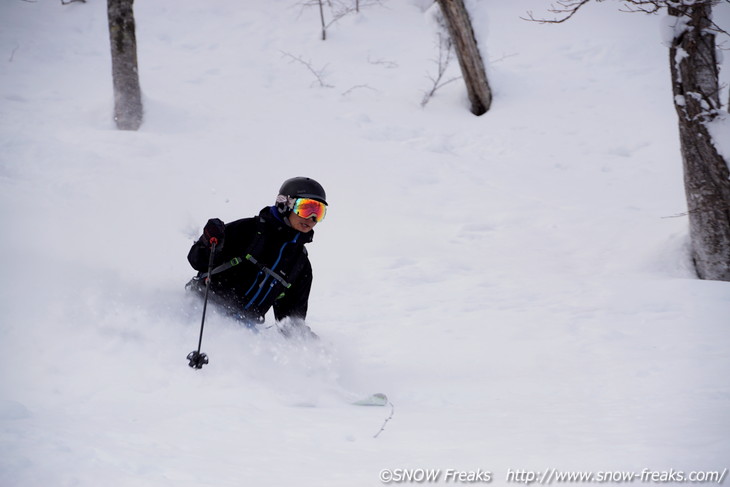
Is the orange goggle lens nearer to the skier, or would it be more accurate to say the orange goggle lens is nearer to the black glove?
the skier

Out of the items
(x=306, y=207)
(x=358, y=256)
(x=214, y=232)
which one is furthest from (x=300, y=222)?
(x=358, y=256)

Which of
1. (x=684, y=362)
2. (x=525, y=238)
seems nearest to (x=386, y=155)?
(x=525, y=238)

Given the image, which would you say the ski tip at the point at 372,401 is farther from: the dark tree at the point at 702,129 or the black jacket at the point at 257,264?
the dark tree at the point at 702,129

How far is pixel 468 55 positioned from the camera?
1138 cm

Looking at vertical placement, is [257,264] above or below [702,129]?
below

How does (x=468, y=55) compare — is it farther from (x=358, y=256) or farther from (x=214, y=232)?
(x=214, y=232)

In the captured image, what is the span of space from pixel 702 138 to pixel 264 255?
4.90 m

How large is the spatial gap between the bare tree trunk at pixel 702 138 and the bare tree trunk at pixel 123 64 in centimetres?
789

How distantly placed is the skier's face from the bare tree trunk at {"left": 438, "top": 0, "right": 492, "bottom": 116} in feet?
25.5

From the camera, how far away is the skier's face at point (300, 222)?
4.73 m

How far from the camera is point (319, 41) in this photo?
15.1 m

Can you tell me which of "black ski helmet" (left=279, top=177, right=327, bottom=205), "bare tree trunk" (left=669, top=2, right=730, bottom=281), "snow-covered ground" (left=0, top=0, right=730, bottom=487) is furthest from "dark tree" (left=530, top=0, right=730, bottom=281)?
"black ski helmet" (left=279, top=177, right=327, bottom=205)

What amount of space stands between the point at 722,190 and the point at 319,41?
11.1 metres

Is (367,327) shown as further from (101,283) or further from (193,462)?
(193,462)
